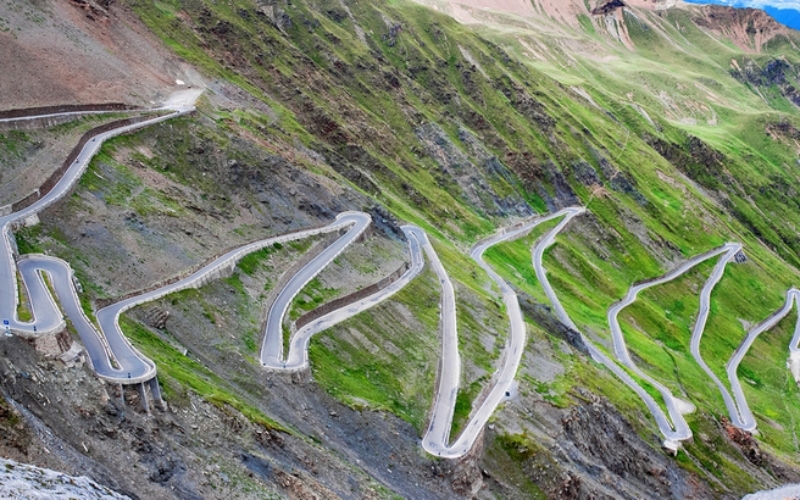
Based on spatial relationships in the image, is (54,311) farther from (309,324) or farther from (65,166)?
(65,166)

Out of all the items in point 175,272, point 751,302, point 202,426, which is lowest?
point 175,272

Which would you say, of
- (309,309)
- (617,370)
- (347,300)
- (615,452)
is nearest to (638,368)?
(617,370)

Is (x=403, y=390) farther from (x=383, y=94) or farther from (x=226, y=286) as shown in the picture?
(x=383, y=94)

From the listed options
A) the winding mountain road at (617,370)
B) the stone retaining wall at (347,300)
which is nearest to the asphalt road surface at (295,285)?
the stone retaining wall at (347,300)

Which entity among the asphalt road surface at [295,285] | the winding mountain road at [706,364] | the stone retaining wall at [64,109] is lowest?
the stone retaining wall at [64,109]

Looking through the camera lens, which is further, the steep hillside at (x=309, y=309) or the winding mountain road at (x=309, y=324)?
the winding mountain road at (x=309, y=324)

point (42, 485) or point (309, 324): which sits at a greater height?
point (42, 485)

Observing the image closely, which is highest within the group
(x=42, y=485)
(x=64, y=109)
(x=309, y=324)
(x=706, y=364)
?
(x=706, y=364)

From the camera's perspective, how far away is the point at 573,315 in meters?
133

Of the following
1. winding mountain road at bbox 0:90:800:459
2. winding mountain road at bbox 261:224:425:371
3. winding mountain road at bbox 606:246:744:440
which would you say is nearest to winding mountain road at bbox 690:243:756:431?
winding mountain road at bbox 0:90:800:459

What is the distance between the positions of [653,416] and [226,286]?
204ft

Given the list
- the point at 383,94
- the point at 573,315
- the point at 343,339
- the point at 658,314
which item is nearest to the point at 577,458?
the point at 343,339

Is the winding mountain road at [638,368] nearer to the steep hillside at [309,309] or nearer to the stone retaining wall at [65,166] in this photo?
the steep hillside at [309,309]

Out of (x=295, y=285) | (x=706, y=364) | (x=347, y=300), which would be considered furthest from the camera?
(x=706, y=364)
